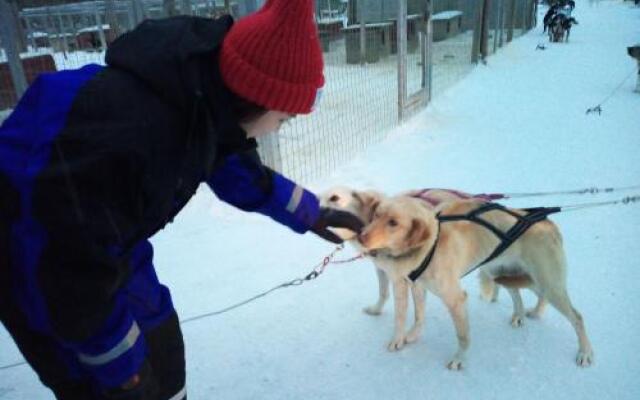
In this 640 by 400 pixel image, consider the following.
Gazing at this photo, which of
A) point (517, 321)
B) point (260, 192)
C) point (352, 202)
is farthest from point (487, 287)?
point (260, 192)

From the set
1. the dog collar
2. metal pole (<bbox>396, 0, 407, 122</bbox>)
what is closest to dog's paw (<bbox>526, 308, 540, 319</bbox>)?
the dog collar

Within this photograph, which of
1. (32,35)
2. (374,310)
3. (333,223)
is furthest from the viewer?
(32,35)

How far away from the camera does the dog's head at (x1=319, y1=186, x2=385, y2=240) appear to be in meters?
2.25

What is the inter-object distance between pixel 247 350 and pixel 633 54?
30.0 feet

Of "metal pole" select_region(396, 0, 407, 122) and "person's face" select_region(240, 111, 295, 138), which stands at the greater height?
"person's face" select_region(240, 111, 295, 138)

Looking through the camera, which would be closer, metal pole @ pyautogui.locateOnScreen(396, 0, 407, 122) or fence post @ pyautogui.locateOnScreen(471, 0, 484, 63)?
metal pole @ pyautogui.locateOnScreen(396, 0, 407, 122)

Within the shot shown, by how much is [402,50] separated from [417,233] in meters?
4.39

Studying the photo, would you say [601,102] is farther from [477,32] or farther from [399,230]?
[399,230]

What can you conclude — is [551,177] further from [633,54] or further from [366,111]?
[633,54]

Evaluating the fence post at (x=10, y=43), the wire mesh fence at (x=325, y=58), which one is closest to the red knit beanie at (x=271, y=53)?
the wire mesh fence at (x=325, y=58)

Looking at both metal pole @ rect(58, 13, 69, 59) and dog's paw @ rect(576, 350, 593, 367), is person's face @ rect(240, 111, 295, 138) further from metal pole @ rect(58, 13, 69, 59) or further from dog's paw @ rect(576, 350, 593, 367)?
metal pole @ rect(58, 13, 69, 59)

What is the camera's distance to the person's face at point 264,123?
1.22 metres

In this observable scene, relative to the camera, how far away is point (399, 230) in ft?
6.77

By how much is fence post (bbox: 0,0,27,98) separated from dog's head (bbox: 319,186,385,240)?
2913mm
